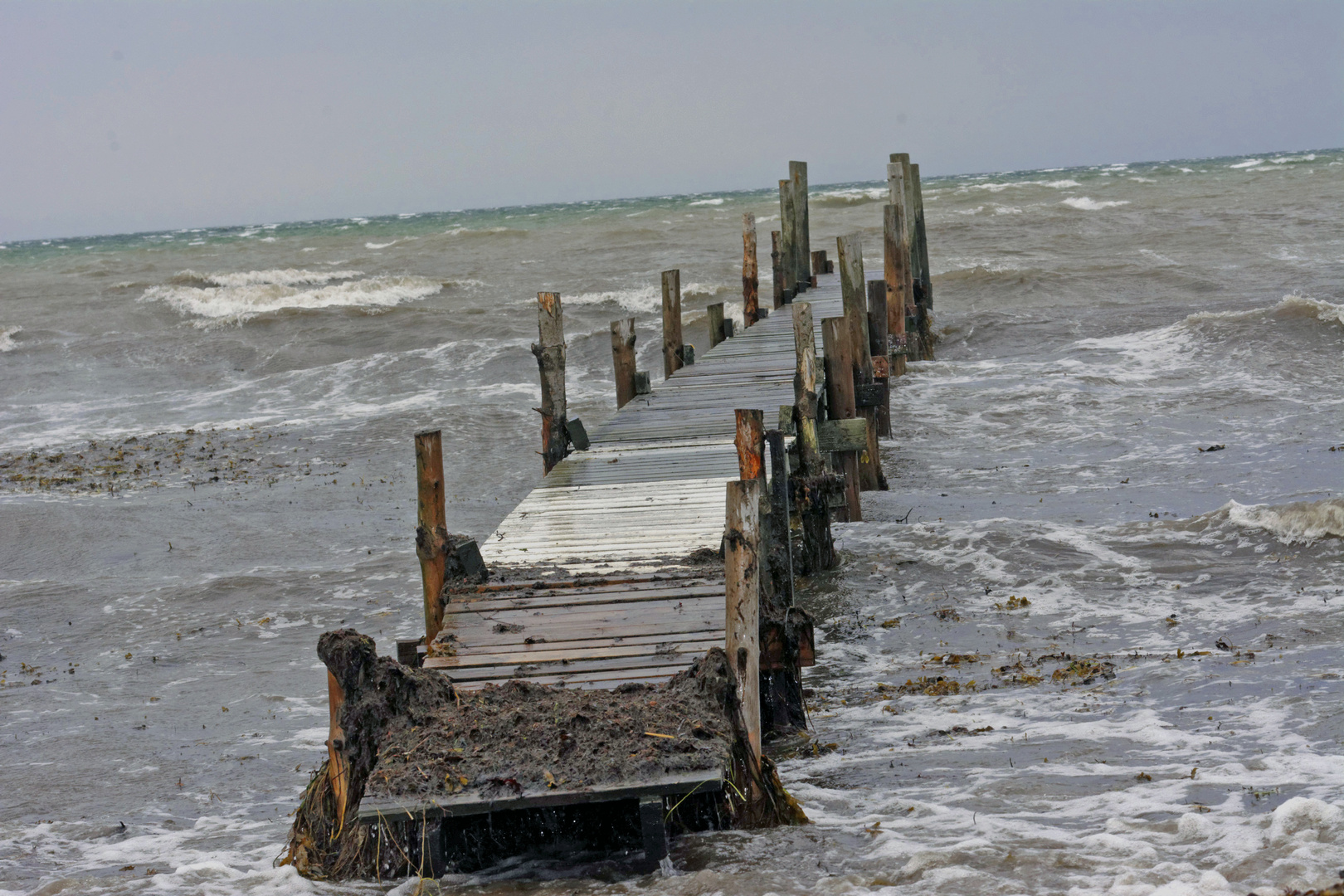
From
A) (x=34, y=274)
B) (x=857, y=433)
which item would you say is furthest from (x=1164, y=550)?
(x=34, y=274)

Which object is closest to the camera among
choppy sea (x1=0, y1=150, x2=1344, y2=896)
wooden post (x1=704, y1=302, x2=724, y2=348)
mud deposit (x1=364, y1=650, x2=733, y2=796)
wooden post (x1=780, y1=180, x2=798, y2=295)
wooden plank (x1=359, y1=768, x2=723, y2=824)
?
wooden plank (x1=359, y1=768, x2=723, y2=824)

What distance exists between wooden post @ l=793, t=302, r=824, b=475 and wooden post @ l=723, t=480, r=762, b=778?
467 centimetres

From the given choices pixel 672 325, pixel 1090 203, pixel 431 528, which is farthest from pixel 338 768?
pixel 1090 203

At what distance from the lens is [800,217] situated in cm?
2289

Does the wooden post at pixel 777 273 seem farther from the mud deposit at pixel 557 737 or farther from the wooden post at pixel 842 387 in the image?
the mud deposit at pixel 557 737

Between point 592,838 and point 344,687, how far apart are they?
1.28 metres

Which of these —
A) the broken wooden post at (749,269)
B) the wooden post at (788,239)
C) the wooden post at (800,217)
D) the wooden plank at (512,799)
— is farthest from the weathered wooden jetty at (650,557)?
the wooden post at (800,217)

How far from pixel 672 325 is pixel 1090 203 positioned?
3538 cm

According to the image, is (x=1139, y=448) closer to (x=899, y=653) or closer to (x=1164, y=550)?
(x=1164, y=550)

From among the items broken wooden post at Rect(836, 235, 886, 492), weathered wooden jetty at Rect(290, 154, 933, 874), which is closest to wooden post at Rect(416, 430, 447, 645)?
weathered wooden jetty at Rect(290, 154, 933, 874)

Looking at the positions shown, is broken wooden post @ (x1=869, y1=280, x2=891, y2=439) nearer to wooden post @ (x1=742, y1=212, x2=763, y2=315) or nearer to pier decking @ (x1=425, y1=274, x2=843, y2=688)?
wooden post @ (x1=742, y1=212, x2=763, y2=315)

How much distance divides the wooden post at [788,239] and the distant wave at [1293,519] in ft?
38.2

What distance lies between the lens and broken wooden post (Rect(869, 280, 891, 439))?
622 inches

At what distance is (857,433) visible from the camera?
38.3 feet
